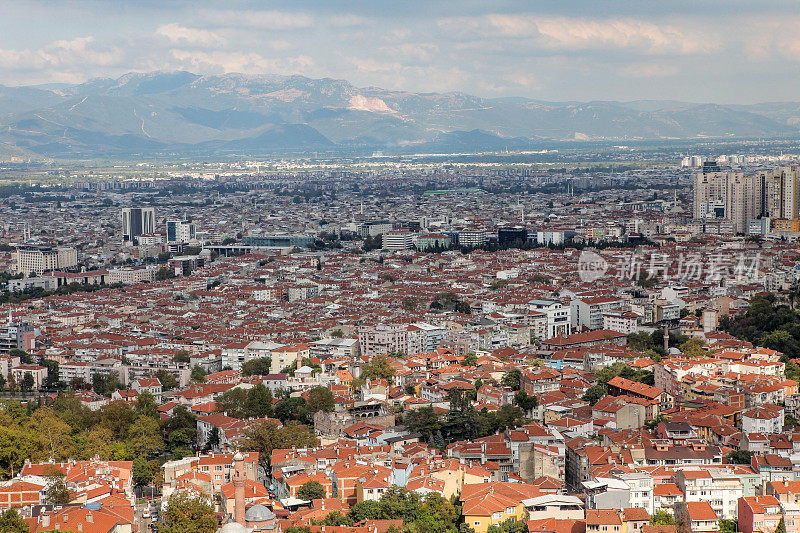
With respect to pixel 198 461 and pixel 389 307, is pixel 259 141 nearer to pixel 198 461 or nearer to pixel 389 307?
pixel 389 307

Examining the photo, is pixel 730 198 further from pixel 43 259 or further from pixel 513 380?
pixel 513 380

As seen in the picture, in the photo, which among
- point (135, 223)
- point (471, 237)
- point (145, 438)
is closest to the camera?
point (145, 438)

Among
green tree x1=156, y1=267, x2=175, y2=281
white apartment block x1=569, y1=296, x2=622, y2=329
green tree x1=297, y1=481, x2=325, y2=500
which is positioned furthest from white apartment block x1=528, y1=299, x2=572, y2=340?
green tree x1=156, y1=267, x2=175, y2=281

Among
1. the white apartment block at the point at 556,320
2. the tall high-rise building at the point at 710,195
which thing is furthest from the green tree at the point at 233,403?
the tall high-rise building at the point at 710,195

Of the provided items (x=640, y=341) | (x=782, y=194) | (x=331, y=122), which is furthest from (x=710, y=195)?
(x=331, y=122)

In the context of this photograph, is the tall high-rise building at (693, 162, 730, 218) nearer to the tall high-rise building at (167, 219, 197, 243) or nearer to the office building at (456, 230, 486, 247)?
the office building at (456, 230, 486, 247)
